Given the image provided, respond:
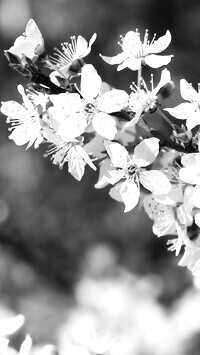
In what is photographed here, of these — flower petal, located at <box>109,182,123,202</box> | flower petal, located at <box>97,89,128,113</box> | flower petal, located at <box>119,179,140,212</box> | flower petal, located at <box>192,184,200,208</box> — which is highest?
flower petal, located at <box>97,89,128,113</box>

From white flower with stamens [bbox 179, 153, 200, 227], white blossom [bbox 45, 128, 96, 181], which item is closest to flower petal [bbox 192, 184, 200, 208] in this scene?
white flower with stamens [bbox 179, 153, 200, 227]

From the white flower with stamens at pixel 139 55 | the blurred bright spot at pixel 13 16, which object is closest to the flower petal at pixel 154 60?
the white flower with stamens at pixel 139 55

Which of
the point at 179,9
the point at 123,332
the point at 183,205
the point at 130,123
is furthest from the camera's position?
the point at 179,9

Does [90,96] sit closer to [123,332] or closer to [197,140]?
[197,140]

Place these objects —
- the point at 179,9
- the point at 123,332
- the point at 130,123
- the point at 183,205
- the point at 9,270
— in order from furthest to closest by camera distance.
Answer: the point at 179,9 → the point at 9,270 → the point at 123,332 → the point at 183,205 → the point at 130,123

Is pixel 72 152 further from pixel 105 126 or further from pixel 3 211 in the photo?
pixel 3 211

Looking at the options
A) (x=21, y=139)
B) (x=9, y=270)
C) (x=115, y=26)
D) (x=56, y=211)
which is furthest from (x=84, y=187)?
(x=21, y=139)

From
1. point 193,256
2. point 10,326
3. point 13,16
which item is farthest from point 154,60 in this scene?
point 13,16

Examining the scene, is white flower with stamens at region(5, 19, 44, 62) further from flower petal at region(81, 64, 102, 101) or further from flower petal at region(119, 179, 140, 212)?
flower petal at region(119, 179, 140, 212)
